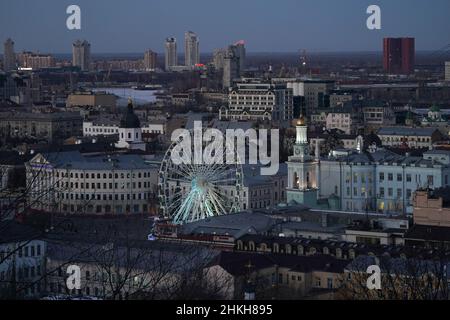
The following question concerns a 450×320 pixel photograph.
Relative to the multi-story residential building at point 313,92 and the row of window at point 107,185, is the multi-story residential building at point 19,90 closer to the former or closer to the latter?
the multi-story residential building at point 313,92

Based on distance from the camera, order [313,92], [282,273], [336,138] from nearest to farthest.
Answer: [282,273] < [336,138] < [313,92]

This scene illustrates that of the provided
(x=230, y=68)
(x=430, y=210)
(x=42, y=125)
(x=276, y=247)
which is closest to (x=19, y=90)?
(x=230, y=68)

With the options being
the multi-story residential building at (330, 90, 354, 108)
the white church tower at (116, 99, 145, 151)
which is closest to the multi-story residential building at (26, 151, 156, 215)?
the white church tower at (116, 99, 145, 151)

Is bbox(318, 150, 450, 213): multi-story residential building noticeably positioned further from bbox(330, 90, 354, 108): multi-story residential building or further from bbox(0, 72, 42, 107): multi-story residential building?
bbox(0, 72, 42, 107): multi-story residential building

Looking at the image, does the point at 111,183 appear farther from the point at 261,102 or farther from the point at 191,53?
the point at 191,53

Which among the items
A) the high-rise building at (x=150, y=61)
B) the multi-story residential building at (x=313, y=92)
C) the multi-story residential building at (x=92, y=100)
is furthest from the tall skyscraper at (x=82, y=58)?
the multi-story residential building at (x=313, y=92)

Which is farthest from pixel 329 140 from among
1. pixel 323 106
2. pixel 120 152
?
pixel 323 106
